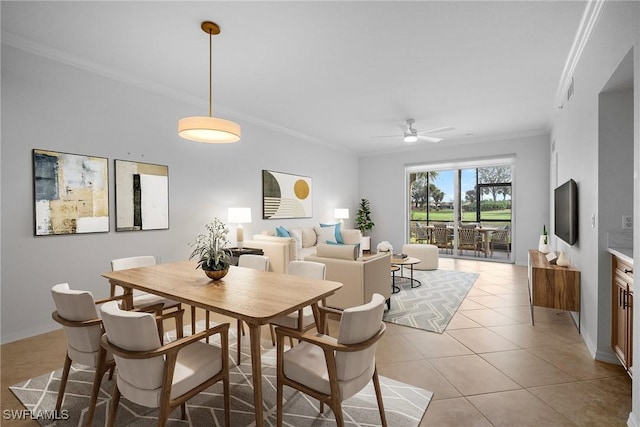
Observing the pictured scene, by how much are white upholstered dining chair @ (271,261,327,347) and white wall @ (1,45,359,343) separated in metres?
2.40

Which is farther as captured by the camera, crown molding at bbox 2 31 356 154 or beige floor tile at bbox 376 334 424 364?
crown molding at bbox 2 31 356 154

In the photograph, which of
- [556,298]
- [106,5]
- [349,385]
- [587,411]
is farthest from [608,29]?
[106,5]

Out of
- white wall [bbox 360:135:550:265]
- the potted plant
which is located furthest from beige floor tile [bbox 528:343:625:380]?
the potted plant

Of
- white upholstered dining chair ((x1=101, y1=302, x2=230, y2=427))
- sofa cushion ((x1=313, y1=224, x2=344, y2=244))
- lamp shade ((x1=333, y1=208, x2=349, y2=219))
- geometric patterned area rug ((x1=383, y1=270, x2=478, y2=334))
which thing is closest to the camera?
white upholstered dining chair ((x1=101, y1=302, x2=230, y2=427))

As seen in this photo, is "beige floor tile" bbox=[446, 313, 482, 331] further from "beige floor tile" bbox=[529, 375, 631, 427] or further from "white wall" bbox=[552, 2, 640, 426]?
"beige floor tile" bbox=[529, 375, 631, 427]

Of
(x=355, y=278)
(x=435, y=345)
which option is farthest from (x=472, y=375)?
(x=355, y=278)

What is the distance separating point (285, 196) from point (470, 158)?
4597 mm

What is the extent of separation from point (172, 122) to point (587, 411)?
514cm

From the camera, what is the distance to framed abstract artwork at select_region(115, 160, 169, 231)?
12.1 feet

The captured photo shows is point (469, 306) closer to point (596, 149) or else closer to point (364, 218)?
point (596, 149)

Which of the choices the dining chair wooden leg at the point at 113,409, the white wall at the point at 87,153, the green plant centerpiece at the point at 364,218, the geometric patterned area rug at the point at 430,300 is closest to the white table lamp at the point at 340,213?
the green plant centerpiece at the point at 364,218

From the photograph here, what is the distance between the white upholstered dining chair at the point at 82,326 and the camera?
1.73m

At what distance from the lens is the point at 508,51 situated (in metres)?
3.18

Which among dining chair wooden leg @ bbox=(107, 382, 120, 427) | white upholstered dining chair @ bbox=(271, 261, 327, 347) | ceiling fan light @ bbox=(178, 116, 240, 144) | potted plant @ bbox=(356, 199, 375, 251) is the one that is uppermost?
ceiling fan light @ bbox=(178, 116, 240, 144)
